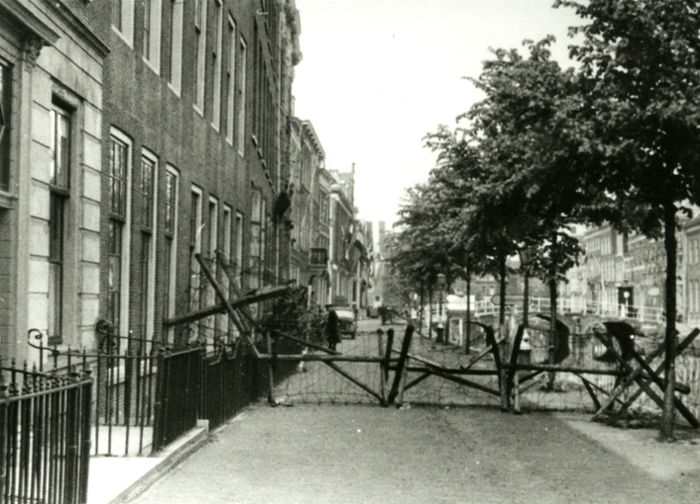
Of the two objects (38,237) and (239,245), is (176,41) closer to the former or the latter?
(38,237)

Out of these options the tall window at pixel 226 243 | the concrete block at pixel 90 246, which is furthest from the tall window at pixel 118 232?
the tall window at pixel 226 243

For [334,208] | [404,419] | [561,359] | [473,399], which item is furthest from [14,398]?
[334,208]

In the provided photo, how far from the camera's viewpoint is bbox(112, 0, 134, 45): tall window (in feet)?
43.3

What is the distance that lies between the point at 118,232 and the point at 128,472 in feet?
18.2

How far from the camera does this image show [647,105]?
12.4 metres

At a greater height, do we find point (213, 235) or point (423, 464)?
point (213, 235)

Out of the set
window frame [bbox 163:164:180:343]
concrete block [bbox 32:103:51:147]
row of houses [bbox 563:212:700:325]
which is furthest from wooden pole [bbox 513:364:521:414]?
row of houses [bbox 563:212:700:325]

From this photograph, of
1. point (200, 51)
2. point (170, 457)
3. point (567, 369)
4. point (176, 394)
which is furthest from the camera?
point (200, 51)

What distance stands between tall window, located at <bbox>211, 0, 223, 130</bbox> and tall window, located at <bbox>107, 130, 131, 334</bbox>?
7.13 m

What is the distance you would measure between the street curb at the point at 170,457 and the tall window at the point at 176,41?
Result: 281 inches

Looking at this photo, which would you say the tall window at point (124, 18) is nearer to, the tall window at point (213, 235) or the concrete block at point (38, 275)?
the concrete block at point (38, 275)

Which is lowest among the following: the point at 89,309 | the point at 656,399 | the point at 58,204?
the point at 656,399

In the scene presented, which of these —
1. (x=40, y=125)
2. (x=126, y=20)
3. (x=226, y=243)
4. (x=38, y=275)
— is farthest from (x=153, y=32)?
(x=226, y=243)

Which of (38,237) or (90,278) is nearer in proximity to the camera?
(38,237)
